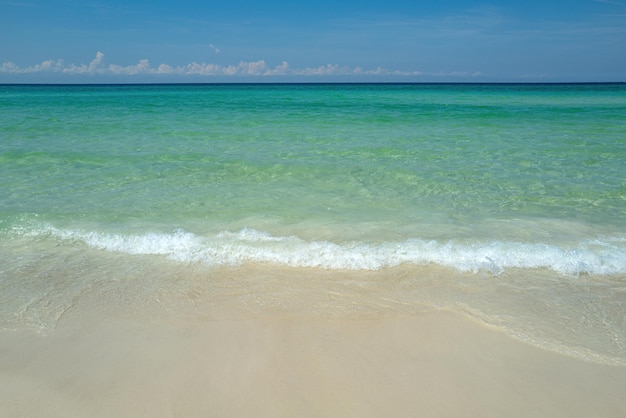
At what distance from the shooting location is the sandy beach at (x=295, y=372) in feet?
8.77

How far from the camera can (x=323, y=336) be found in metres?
3.40

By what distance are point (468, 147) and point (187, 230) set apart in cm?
925

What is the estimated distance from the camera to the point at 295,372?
299 centimetres

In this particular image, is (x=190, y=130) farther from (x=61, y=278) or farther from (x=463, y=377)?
(x=463, y=377)

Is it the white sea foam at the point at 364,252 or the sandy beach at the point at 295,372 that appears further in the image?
the white sea foam at the point at 364,252

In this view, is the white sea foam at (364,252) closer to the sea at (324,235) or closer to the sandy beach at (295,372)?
the sea at (324,235)

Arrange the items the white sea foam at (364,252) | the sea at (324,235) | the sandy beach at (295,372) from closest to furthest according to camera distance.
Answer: the sandy beach at (295,372) < the sea at (324,235) < the white sea foam at (364,252)

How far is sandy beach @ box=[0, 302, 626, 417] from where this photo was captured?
2672 mm

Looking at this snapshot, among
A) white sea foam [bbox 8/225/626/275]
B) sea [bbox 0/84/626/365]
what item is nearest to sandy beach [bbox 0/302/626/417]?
sea [bbox 0/84/626/365]

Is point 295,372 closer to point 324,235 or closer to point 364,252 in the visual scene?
point 364,252

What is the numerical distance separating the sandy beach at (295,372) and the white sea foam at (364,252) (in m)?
1.20

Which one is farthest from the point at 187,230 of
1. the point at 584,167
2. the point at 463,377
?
the point at 584,167

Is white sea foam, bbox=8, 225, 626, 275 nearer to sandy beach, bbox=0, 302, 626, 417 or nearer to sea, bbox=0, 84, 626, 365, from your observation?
sea, bbox=0, 84, 626, 365

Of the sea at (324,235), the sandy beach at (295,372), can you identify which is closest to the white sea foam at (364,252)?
the sea at (324,235)
